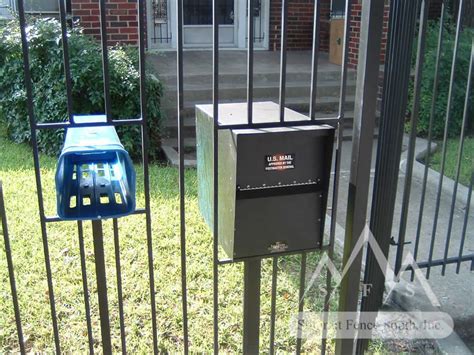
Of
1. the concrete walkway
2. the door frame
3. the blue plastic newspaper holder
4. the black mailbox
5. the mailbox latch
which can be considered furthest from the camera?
the door frame

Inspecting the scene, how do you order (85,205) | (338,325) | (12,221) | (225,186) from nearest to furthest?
1. (85,205)
2. (225,186)
3. (338,325)
4. (12,221)

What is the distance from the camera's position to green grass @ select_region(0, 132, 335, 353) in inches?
112

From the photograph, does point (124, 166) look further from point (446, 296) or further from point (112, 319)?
point (446, 296)

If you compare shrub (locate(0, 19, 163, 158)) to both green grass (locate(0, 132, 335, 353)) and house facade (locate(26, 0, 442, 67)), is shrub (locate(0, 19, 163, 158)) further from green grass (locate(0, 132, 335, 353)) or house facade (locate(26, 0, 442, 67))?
house facade (locate(26, 0, 442, 67))

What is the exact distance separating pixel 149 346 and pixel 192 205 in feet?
5.82

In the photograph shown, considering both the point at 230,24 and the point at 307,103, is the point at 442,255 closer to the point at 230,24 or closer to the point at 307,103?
the point at 307,103

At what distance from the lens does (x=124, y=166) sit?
5.97ft

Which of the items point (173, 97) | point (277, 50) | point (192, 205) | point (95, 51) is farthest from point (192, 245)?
point (277, 50)

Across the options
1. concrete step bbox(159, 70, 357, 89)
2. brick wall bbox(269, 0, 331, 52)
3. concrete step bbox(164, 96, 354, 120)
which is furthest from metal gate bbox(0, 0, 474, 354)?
brick wall bbox(269, 0, 331, 52)

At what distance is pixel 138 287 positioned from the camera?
128 inches

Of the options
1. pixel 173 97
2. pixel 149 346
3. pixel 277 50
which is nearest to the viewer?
pixel 149 346

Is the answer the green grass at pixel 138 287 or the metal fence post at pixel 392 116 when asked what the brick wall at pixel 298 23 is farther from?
the metal fence post at pixel 392 116

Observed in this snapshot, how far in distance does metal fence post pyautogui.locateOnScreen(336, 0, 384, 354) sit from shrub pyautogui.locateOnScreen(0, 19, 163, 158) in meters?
3.93

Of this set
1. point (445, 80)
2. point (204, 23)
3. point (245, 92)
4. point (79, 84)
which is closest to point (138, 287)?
point (79, 84)
